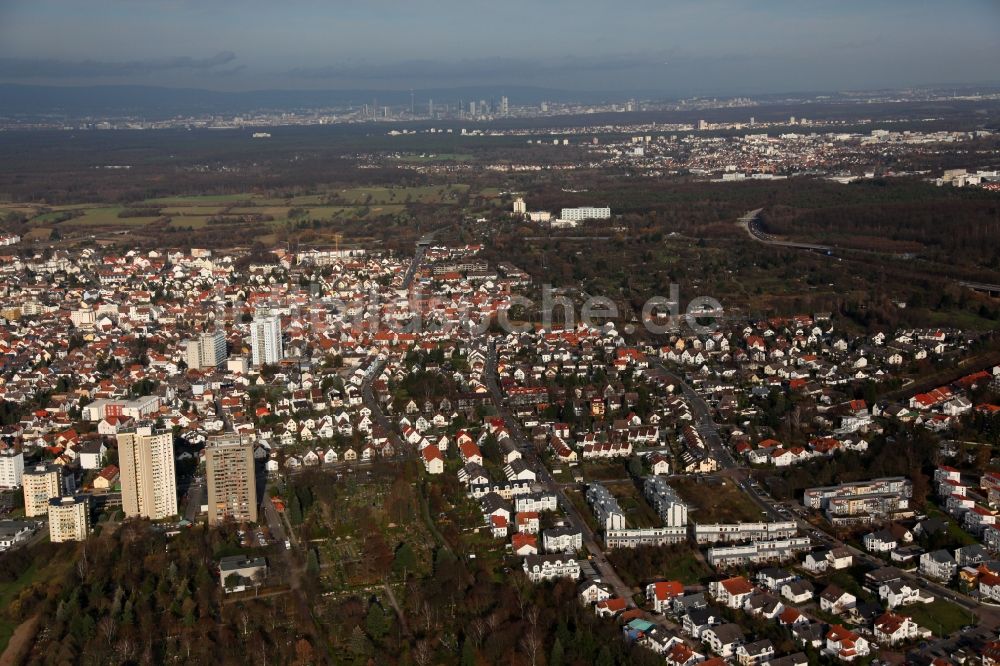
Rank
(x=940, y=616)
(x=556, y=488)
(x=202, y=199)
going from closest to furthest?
(x=940, y=616)
(x=556, y=488)
(x=202, y=199)

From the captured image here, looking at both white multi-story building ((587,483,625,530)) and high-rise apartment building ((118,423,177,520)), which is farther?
high-rise apartment building ((118,423,177,520))

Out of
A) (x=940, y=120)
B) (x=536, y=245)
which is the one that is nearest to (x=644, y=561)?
(x=536, y=245)

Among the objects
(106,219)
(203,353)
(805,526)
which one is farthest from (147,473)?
(106,219)

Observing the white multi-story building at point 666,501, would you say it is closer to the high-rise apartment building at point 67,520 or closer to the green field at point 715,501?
the green field at point 715,501

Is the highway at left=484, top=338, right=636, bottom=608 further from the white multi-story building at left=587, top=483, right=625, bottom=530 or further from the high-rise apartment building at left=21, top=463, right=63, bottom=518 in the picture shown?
the high-rise apartment building at left=21, top=463, right=63, bottom=518

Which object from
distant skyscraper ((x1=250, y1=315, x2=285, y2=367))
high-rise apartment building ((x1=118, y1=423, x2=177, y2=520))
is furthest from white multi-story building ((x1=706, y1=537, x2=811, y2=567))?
distant skyscraper ((x1=250, y1=315, x2=285, y2=367))

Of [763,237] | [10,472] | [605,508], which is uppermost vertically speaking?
[763,237]

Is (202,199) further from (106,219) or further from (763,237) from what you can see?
(763,237)
